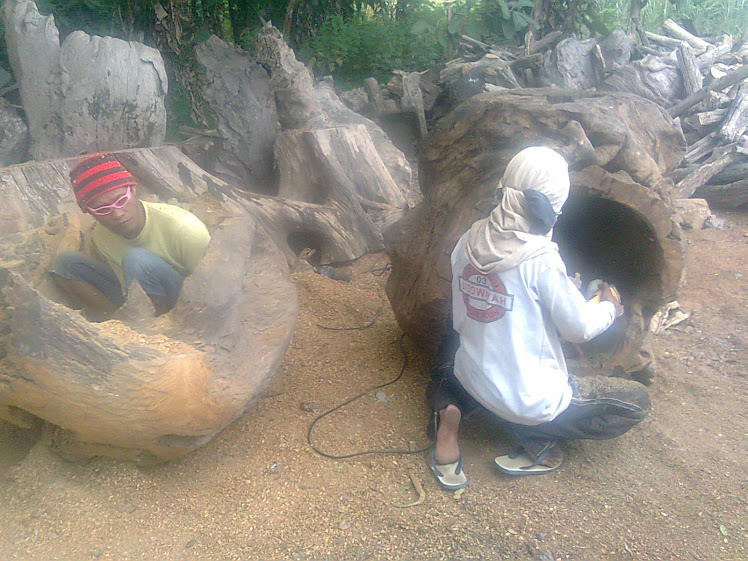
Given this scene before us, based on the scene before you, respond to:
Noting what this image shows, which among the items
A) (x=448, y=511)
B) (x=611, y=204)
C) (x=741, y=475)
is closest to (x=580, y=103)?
(x=611, y=204)

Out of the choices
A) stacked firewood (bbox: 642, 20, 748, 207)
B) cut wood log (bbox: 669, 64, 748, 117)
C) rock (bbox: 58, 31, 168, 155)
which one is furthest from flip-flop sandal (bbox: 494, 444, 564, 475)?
cut wood log (bbox: 669, 64, 748, 117)

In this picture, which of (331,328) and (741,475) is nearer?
(741,475)

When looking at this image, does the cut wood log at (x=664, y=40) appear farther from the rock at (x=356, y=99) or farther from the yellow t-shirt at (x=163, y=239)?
the yellow t-shirt at (x=163, y=239)

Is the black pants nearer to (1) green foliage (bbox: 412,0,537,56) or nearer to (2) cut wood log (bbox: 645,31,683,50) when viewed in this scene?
(1) green foliage (bbox: 412,0,537,56)

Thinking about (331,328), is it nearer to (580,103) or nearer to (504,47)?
(580,103)

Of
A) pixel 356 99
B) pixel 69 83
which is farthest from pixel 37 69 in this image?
pixel 356 99

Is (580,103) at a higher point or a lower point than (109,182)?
higher

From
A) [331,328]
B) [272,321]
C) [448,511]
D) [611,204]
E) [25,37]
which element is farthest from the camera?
[331,328]

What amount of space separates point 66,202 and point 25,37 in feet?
3.43

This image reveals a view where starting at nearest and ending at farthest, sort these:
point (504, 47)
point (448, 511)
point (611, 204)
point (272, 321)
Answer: point (448, 511), point (272, 321), point (611, 204), point (504, 47)

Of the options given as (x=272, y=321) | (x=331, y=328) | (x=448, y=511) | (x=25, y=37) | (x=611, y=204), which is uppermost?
(x=25, y=37)

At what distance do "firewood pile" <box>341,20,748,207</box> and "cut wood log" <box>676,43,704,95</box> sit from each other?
0.01 meters

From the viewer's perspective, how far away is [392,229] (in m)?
3.23

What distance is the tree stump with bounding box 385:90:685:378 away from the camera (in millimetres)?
2650
